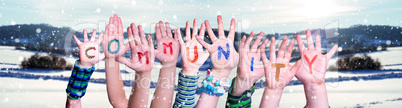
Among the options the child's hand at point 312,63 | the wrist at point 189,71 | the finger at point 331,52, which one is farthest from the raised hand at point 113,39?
the finger at point 331,52

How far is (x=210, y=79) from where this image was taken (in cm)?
317

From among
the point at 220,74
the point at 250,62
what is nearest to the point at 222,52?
the point at 220,74

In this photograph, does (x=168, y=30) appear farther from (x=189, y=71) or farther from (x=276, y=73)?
(x=276, y=73)

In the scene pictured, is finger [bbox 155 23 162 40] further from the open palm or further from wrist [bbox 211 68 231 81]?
the open palm

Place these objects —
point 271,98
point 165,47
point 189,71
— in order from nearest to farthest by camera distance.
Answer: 1. point 271,98
2. point 189,71
3. point 165,47

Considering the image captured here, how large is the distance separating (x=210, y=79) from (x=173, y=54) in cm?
51

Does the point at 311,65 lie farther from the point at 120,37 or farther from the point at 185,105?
the point at 120,37

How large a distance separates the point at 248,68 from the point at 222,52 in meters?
0.34

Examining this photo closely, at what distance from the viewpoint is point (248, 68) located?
10.1ft

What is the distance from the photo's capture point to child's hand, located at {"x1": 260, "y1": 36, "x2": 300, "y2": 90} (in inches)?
118

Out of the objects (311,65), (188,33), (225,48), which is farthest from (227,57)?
(311,65)

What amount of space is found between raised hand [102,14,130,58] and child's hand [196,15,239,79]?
87 centimetres

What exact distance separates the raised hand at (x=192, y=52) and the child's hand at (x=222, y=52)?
4.3 inches

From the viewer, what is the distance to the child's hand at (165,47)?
3.43 metres
